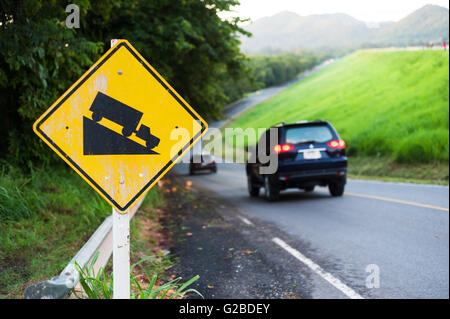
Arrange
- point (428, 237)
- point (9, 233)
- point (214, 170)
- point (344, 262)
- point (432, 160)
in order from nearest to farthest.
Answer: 1. point (9, 233)
2. point (344, 262)
3. point (428, 237)
4. point (432, 160)
5. point (214, 170)

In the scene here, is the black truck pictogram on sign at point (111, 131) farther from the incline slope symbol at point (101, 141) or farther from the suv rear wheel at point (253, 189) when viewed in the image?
the suv rear wheel at point (253, 189)

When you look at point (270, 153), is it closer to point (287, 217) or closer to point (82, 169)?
point (287, 217)

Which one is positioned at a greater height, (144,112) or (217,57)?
(217,57)

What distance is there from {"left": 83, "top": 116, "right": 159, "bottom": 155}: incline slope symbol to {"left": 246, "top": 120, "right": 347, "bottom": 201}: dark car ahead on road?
9.54 meters

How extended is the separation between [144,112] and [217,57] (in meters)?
14.5

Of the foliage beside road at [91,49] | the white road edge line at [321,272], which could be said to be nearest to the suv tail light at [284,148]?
the foliage beside road at [91,49]

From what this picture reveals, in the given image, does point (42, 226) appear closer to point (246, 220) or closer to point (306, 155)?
Answer: point (246, 220)

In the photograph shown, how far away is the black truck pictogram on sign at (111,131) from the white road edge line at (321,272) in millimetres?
3079

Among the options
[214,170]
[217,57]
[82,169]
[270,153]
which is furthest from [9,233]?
[214,170]

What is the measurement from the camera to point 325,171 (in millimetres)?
12625

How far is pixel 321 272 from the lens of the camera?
20.0 feet

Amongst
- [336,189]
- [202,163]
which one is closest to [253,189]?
[336,189]

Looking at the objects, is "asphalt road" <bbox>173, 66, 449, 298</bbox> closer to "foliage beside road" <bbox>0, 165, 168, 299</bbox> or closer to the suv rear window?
the suv rear window

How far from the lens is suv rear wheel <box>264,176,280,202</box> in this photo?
12891 millimetres
